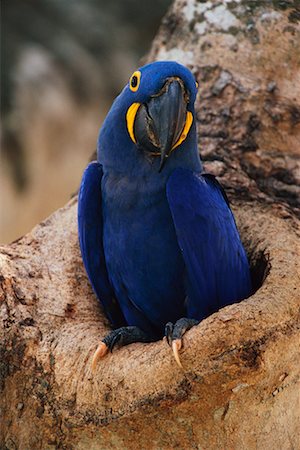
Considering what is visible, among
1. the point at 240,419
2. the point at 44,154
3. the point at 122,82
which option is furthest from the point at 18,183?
the point at 240,419

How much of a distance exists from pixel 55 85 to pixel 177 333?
16.6ft

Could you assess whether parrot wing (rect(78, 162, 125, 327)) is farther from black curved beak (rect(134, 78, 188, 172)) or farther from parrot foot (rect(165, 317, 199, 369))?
parrot foot (rect(165, 317, 199, 369))

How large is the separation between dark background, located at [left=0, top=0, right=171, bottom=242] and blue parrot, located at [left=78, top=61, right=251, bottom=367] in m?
3.97

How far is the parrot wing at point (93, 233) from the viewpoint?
333 centimetres

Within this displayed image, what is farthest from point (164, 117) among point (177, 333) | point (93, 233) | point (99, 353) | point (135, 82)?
point (99, 353)

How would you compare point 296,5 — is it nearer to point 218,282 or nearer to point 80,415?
point 218,282

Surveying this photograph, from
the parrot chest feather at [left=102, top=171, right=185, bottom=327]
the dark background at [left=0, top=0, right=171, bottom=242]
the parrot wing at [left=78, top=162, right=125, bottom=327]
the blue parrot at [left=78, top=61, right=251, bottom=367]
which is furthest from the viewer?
the dark background at [left=0, top=0, right=171, bottom=242]

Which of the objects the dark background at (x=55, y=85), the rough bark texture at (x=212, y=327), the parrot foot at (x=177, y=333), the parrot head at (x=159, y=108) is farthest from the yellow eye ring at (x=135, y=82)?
the dark background at (x=55, y=85)

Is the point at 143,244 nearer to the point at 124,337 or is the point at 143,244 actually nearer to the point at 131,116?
the point at 124,337

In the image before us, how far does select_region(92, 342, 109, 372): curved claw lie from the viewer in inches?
112

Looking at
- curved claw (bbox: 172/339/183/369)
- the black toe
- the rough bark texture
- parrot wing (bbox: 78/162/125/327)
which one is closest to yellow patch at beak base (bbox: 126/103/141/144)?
parrot wing (bbox: 78/162/125/327)

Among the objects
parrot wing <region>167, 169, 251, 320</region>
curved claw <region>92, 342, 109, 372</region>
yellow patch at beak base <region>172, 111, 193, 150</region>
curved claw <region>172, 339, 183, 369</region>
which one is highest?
yellow patch at beak base <region>172, 111, 193, 150</region>

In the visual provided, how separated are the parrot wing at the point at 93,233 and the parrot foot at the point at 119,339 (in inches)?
10.7

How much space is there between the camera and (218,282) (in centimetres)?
309
